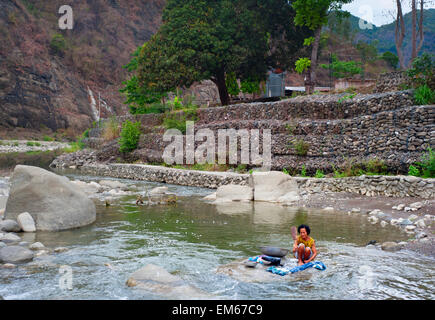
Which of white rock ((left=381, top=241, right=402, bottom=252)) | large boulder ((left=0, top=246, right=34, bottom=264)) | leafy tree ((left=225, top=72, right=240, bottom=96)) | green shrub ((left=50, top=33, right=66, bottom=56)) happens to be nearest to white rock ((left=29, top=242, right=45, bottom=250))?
large boulder ((left=0, top=246, right=34, bottom=264))

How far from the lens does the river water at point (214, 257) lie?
5.94 metres

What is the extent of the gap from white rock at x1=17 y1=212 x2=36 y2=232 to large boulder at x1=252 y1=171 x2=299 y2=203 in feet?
27.0

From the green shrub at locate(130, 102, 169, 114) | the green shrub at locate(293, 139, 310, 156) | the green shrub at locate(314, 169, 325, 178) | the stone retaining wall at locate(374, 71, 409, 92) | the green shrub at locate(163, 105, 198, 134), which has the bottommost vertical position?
the green shrub at locate(314, 169, 325, 178)

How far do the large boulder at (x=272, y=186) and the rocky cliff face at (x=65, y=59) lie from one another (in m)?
36.6

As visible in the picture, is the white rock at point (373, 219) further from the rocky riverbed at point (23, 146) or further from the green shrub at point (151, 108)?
the rocky riverbed at point (23, 146)

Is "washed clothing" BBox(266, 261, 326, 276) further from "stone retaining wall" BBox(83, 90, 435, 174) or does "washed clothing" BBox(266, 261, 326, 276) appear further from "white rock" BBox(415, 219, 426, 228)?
"stone retaining wall" BBox(83, 90, 435, 174)

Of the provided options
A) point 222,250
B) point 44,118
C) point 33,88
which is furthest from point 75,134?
point 222,250

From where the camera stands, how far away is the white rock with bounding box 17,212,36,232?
988 cm

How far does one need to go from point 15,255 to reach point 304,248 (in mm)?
5130

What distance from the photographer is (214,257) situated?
7.88 meters

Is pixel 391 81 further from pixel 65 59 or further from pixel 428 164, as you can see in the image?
pixel 65 59

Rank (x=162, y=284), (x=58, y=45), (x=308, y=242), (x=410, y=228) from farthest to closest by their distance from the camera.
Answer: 1. (x=58, y=45)
2. (x=410, y=228)
3. (x=308, y=242)
4. (x=162, y=284)

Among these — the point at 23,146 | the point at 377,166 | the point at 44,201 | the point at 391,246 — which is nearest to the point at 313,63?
the point at 377,166
